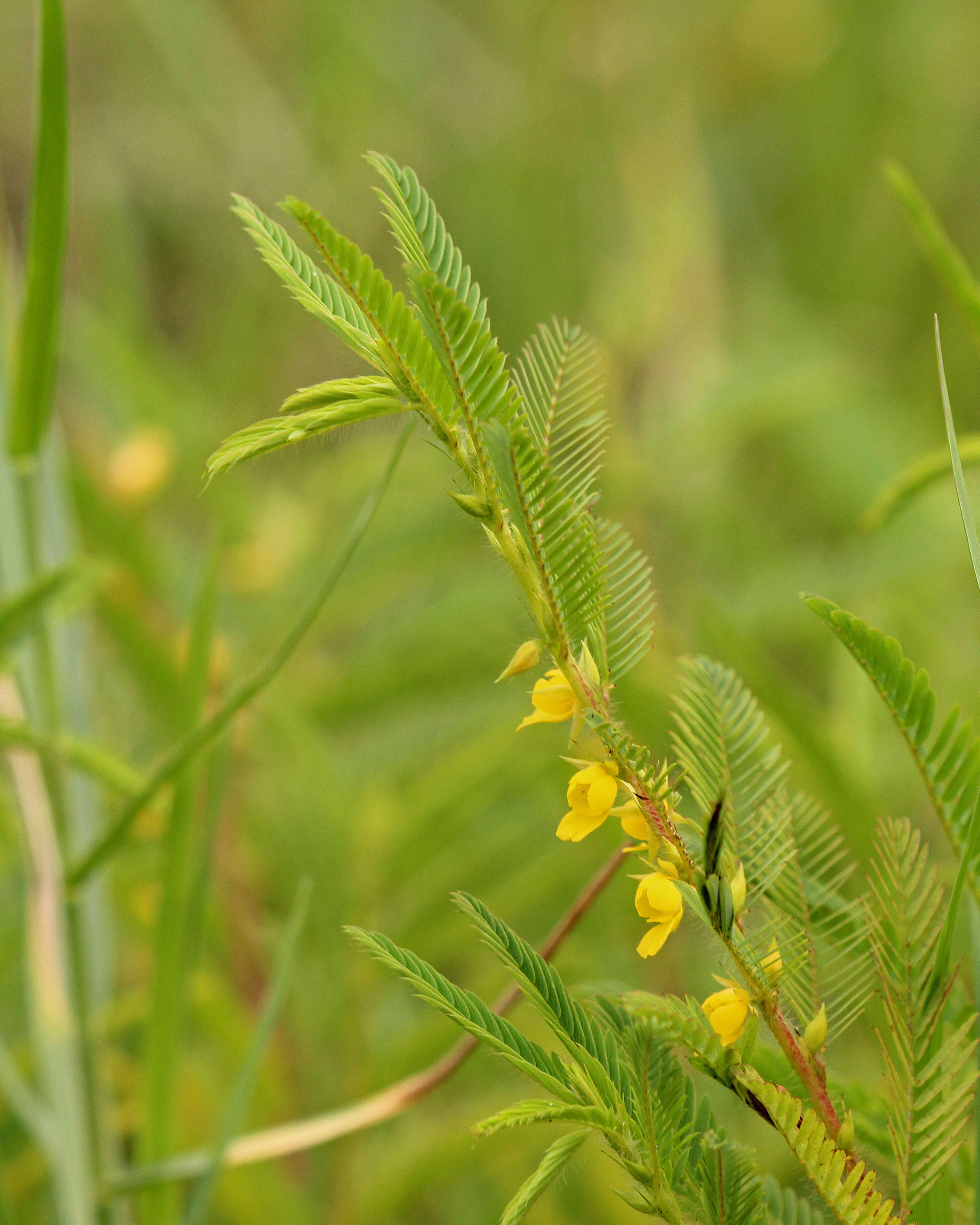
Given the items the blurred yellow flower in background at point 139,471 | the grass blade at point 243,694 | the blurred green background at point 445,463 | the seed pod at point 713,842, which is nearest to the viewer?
the seed pod at point 713,842

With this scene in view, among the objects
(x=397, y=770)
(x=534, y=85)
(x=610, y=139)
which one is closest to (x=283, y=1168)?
(x=397, y=770)

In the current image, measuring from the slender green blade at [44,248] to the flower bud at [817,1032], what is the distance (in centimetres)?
29

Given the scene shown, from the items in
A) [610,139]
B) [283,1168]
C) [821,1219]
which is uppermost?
[610,139]

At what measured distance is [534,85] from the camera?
1.80 m

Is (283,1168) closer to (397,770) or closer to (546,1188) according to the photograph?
(397,770)

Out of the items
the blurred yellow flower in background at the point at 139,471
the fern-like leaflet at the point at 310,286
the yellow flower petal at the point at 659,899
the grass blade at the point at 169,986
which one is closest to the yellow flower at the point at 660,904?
Result: the yellow flower petal at the point at 659,899

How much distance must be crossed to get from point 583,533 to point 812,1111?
112mm

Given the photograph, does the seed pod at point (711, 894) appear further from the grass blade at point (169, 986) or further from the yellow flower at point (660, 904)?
the grass blade at point (169, 986)

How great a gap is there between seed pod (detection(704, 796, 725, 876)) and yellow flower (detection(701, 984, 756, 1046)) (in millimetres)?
30

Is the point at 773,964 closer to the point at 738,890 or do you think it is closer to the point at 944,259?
the point at 738,890

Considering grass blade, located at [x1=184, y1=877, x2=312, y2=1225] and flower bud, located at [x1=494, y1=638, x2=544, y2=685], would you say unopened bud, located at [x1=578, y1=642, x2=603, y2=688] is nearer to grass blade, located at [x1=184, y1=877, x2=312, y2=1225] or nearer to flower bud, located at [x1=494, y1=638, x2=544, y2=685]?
flower bud, located at [x1=494, y1=638, x2=544, y2=685]

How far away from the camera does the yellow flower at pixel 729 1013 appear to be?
226 mm

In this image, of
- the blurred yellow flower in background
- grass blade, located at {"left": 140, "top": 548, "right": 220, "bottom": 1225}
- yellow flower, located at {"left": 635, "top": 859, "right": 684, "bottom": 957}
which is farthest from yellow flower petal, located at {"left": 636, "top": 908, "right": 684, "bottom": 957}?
the blurred yellow flower in background

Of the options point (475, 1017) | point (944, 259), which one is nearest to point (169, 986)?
point (475, 1017)
